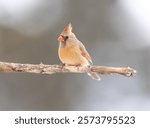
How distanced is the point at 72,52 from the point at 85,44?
211mm

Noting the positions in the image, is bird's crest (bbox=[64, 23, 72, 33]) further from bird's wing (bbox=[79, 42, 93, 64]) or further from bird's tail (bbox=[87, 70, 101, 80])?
bird's tail (bbox=[87, 70, 101, 80])

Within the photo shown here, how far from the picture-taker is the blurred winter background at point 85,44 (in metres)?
2.47

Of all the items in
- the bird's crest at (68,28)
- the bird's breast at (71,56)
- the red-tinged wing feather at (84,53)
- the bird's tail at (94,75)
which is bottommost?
the bird's tail at (94,75)

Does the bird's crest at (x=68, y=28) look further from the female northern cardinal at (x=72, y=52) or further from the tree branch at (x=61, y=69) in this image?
the tree branch at (x=61, y=69)

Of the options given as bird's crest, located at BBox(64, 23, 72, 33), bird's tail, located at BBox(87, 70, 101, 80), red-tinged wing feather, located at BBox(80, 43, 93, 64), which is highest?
bird's crest, located at BBox(64, 23, 72, 33)

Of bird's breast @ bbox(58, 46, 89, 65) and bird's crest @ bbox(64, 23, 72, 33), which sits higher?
bird's crest @ bbox(64, 23, 72, 33)

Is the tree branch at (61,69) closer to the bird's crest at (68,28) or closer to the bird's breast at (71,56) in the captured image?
the bird's breast at (71,56)

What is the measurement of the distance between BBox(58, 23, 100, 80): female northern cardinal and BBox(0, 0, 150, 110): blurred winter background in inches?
4.3

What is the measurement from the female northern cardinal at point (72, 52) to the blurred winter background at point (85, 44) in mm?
109

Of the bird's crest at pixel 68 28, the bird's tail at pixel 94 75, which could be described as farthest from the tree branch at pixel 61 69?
the bird's crest at pixel 68 28

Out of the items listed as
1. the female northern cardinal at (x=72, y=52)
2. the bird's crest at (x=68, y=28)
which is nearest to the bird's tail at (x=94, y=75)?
the female northern cardinal at (x=72, y=52)

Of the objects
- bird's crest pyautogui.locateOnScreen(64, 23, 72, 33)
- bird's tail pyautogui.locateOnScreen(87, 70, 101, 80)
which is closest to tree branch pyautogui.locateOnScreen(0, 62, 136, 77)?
bird's tail pyautogui.locateOnScreen(87, 70, 101, 80)

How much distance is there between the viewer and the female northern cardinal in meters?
2.26

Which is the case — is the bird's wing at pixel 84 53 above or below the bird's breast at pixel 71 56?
above
